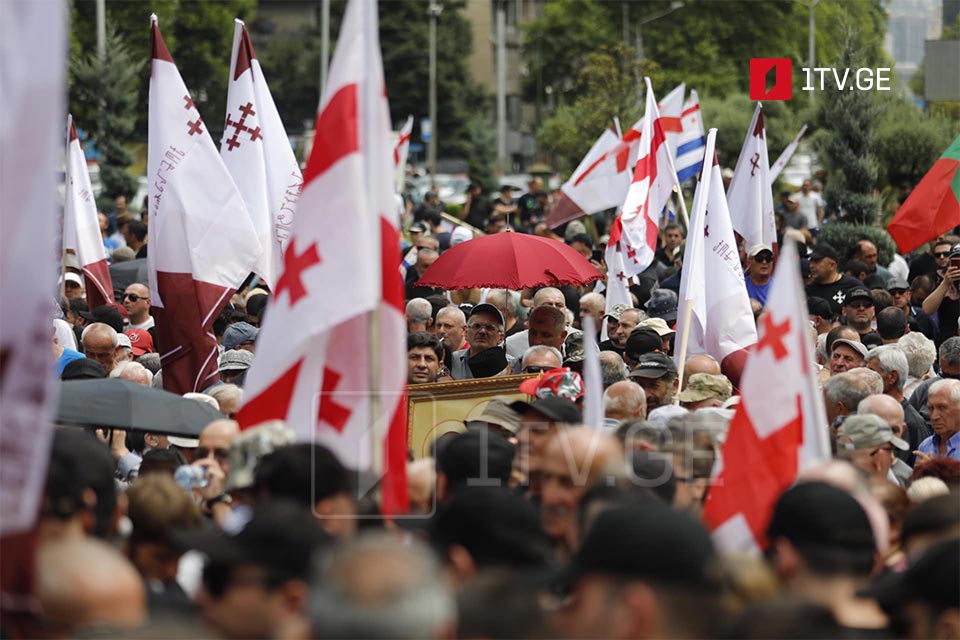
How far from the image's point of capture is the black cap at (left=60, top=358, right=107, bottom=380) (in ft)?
27.8

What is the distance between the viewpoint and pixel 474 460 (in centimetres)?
554

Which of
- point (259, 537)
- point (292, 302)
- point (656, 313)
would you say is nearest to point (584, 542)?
point (259, 537)

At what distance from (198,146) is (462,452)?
4.37 metres

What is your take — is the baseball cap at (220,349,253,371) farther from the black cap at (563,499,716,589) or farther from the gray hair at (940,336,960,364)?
the black cap at (563,499,716,589)

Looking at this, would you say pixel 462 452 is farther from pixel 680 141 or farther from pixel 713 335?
pixel 680 141

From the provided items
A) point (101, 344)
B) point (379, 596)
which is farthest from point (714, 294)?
point (379, 596)

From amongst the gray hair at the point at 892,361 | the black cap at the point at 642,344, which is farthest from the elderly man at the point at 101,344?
the gray hair at the point at 892,361

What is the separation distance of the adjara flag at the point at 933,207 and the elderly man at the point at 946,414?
226 inches

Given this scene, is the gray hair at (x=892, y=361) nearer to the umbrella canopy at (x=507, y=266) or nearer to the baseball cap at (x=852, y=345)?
the baseball cap at (x=852, y=345)

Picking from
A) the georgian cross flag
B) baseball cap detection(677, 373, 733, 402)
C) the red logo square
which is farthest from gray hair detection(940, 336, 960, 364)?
the red logo square

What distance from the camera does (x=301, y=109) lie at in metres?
79.0

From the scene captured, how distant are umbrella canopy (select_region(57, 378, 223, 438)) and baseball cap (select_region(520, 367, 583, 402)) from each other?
4.61ft

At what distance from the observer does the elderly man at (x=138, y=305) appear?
39.1ft

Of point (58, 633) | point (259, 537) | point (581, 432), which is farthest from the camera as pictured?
point (581, 432)
